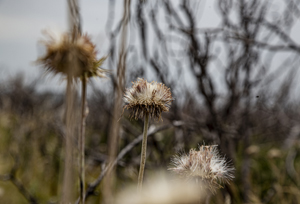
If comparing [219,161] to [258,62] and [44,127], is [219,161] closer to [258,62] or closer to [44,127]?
[258,62]

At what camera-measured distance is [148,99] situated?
48 centimetres

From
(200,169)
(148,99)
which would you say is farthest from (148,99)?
(200,169)

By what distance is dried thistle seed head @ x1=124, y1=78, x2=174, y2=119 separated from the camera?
0.48m

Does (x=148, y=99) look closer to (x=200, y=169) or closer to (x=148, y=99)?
(x=148, y=99)

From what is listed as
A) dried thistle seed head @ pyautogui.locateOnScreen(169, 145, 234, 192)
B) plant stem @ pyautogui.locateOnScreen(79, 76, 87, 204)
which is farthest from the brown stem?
dried thistle seed head @ pyautogui.locateOnScreen(169, 145, 234, 192)

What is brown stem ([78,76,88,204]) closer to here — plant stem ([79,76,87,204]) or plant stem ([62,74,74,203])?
plant stem ([79,76,87,204])

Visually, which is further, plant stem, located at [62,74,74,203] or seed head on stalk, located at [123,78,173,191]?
seed head on stalk, located at [123,78,173,191]

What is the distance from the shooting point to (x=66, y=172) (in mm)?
311

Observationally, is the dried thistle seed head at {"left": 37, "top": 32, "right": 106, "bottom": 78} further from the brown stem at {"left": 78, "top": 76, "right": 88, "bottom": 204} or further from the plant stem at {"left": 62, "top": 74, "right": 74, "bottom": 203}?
the plant stem at {"left": 62, "top": 74, "right": 74, "bottom": 203}

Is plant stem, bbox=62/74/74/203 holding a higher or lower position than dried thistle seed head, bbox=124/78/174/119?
lower

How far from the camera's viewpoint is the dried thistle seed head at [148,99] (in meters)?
0.48

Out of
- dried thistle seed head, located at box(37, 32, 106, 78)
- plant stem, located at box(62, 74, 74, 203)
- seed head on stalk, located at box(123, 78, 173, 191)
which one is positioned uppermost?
dried thistle seed head, located at box(37, 32, 106, 78)

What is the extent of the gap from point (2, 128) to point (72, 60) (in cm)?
452

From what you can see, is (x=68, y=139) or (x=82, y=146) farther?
(x=82, y=146)
